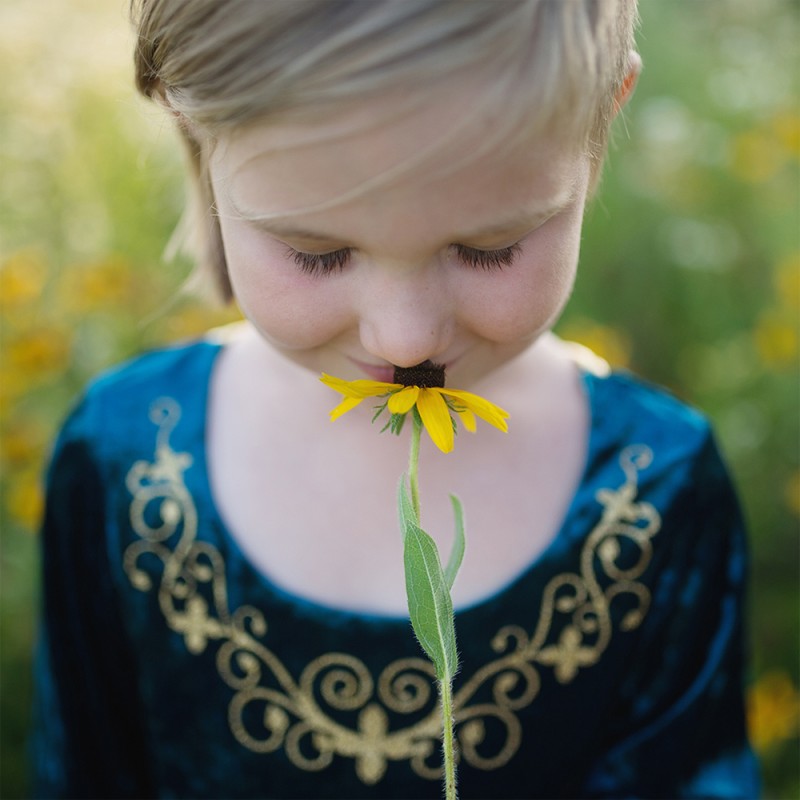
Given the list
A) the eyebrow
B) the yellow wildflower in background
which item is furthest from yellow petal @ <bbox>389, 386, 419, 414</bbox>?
the yellow wildflower in background

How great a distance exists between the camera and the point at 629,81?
0.78 m

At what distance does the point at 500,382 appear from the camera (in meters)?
1.00

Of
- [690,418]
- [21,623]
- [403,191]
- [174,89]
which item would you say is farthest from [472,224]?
[21,623]

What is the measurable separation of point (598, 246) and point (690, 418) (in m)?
1.05

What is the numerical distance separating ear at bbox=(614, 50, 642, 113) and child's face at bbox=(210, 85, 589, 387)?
84 millimetres

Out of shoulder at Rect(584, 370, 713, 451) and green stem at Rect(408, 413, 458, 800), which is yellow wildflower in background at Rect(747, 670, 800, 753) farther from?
green stem at Rect(408, 413, 458, 800)

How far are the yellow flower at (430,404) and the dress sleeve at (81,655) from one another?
50 cm

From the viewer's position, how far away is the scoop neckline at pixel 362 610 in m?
0.96

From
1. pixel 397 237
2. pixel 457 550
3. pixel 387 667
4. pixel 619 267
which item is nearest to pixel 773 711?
pixel 619 267

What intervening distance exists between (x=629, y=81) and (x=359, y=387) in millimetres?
333

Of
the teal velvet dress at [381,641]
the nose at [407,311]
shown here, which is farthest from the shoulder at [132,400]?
the nose at [407,311]

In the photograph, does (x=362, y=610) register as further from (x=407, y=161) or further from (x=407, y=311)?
(x=407, y=161)

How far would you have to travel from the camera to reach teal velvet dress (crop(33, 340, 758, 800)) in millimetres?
986

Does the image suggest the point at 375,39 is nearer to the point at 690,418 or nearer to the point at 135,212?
the point at 690,418
